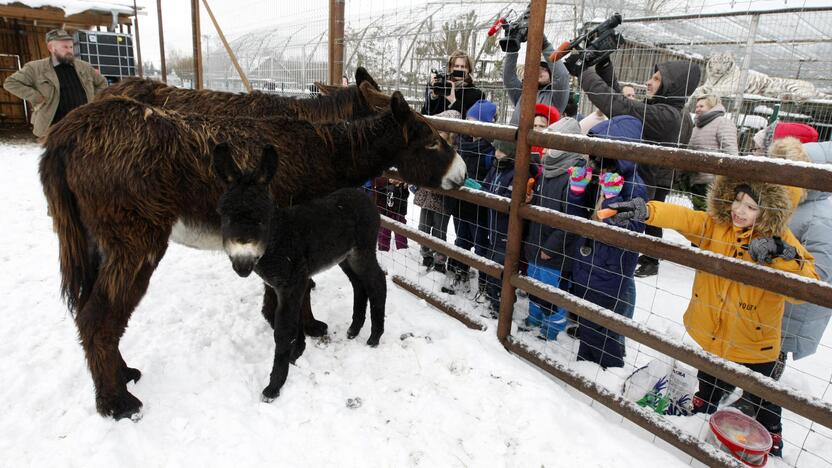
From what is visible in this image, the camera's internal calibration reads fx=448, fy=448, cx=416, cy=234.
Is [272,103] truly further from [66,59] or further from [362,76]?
[66,59]

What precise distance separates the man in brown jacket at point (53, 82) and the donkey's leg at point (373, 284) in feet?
20.3

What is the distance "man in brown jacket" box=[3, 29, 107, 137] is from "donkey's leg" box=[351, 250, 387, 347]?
6202mm

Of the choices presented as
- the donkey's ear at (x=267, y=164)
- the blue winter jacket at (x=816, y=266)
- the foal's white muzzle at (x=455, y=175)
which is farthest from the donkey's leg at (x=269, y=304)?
the blue winter jacket at (x=816, y=266)

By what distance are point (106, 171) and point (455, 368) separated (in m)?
2.57

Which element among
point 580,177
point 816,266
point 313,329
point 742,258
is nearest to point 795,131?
point 816,266

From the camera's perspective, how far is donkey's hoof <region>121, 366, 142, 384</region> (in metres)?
2.94

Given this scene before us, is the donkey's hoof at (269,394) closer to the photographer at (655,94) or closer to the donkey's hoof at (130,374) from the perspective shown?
the donkey's hoof at (130,374)

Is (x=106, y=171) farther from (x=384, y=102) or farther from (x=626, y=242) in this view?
(x=626, y=242)

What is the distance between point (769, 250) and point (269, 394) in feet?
10.2

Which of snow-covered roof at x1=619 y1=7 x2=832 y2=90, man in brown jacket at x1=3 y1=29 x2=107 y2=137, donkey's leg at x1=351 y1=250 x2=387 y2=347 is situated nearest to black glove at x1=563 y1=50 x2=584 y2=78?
snow-covered roof at x1=619 y1=7 x2=832 y2=90

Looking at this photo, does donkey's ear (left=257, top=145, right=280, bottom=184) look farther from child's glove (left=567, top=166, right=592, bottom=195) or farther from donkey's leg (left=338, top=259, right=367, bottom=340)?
child's glove (left=567, top=166, right=592, bottom=195)

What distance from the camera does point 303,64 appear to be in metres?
7.32

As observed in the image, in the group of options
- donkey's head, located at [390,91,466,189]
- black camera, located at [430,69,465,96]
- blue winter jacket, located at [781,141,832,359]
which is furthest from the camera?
black camera, located at [430,69,465,96]

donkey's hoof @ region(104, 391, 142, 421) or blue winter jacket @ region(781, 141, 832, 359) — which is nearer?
donkey's hoof @ region(104, 391, 142, 421)
